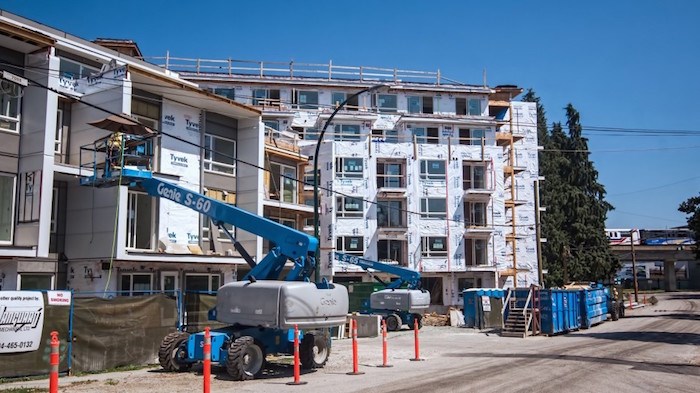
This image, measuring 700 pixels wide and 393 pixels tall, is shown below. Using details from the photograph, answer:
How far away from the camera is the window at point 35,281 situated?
848 inches

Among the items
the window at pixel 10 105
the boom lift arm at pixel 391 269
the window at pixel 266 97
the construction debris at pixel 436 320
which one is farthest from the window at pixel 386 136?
the window at pixel 10 105

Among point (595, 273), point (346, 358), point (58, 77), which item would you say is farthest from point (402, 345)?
point (595, 273)

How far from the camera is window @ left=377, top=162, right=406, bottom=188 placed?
174 ft

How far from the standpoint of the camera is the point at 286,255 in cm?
1741

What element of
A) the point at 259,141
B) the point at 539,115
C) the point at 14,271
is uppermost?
the point at 539,115

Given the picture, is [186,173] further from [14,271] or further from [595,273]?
[595,273]

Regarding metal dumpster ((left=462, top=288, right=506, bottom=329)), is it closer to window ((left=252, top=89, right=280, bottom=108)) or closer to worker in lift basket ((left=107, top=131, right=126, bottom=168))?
worker in lift basket ((left=107, top=131, right=126, bottom=168))

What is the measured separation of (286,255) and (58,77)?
10.8 m

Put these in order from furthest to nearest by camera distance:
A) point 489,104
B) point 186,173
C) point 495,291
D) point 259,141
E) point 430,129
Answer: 1. point 489,104
2. point 430,129
3. point 495,291
4. point 259,141
5. point 186,173

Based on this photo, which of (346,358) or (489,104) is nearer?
(346,358)

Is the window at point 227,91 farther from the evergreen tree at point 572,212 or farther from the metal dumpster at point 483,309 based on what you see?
the evergreen tree at point 572,212

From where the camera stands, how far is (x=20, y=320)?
50.0 feet

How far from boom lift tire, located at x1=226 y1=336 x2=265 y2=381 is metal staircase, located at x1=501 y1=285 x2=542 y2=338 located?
18.5 metres

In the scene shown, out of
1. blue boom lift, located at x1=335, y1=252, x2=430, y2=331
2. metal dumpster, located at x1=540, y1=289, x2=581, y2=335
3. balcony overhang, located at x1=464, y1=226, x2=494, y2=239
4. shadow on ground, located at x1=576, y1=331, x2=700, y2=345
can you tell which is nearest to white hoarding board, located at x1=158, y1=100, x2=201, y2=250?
blue boom lift, located at x1=335, y1=252, x2=430, y2=331
